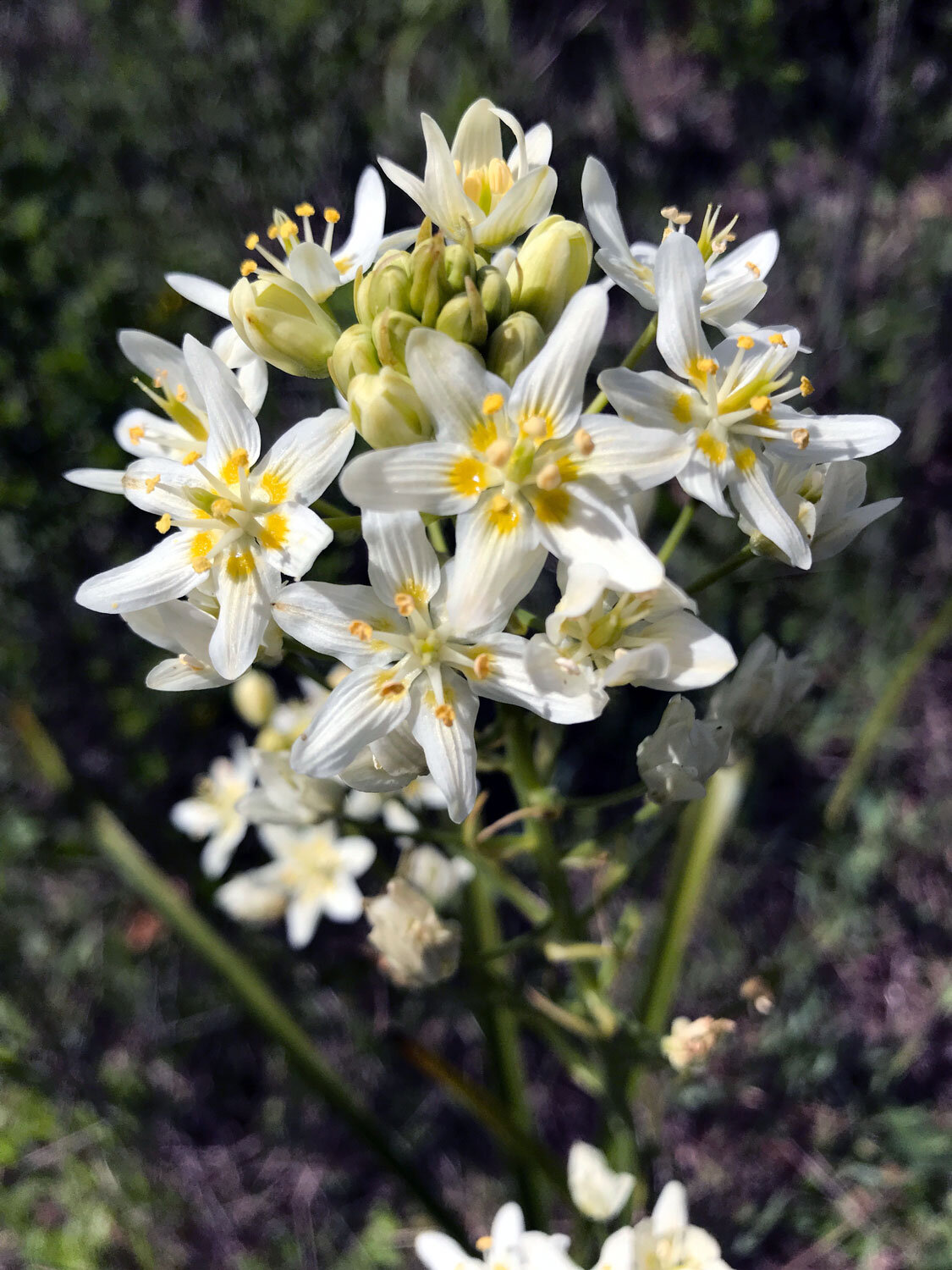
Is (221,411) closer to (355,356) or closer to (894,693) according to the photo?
(355,356)

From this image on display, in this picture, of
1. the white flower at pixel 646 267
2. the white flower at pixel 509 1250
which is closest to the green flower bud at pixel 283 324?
the white flower at pixel 646 267

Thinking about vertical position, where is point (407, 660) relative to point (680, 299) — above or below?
below

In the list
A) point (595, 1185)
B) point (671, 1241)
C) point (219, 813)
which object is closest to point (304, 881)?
point (219, 813)

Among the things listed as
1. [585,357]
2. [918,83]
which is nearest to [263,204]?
[918,83]

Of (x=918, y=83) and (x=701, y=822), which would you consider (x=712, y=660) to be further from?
(x=918, y=83)

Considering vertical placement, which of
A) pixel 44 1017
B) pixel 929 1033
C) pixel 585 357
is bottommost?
pixel 929 1033
